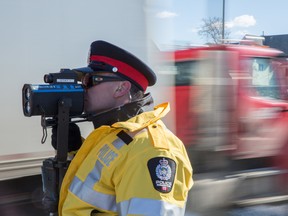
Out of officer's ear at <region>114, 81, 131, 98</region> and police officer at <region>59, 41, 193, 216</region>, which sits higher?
officer's ear at <region>114, 81, 131, 98</region>

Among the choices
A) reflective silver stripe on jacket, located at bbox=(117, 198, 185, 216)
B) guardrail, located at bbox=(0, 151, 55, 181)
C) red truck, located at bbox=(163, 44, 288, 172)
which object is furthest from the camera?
red truck, located at bbox=(163, 44, 288, 172)

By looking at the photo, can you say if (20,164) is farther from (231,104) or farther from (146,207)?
(231,104)

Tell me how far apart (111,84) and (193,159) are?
2678 mm

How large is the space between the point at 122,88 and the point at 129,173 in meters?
0.37

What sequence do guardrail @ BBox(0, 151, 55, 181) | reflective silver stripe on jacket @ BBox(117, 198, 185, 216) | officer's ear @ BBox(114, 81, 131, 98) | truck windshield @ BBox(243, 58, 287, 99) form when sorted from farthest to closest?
truck windshield @ BBox(243, 58, 287, 99) < guardrail @ BBox(0, 151, 55, 181) < officer's ear @ BBox(114, 81, 131, 98) < reflective silver stripe on jacket @ BBox(117, 198, 185, 216)

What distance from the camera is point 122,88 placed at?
1.53 m

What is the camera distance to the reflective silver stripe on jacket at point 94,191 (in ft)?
4.45

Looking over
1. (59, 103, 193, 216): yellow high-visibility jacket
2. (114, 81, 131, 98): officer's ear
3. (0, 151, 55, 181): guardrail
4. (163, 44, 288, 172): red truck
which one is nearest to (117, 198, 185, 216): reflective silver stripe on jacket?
(59, 103, 193, 216): yellow high-visibility jacket

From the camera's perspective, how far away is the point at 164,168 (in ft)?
4.28

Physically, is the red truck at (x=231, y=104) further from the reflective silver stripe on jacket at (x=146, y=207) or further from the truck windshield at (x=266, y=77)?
the reflective silver stripe on jacket at (x=146, y=207)

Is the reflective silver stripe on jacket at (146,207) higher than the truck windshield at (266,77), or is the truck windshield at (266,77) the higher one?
the truck windshield at (266,77)

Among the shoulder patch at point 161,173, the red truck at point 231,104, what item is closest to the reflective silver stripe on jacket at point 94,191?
the shoulder patch at point 161,173

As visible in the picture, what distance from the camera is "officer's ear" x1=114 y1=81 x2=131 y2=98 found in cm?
153

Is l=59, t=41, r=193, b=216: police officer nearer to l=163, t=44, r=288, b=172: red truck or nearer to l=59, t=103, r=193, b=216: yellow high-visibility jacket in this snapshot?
l=59, t=103, r=193, b=216: yellow high-visibility jacket
